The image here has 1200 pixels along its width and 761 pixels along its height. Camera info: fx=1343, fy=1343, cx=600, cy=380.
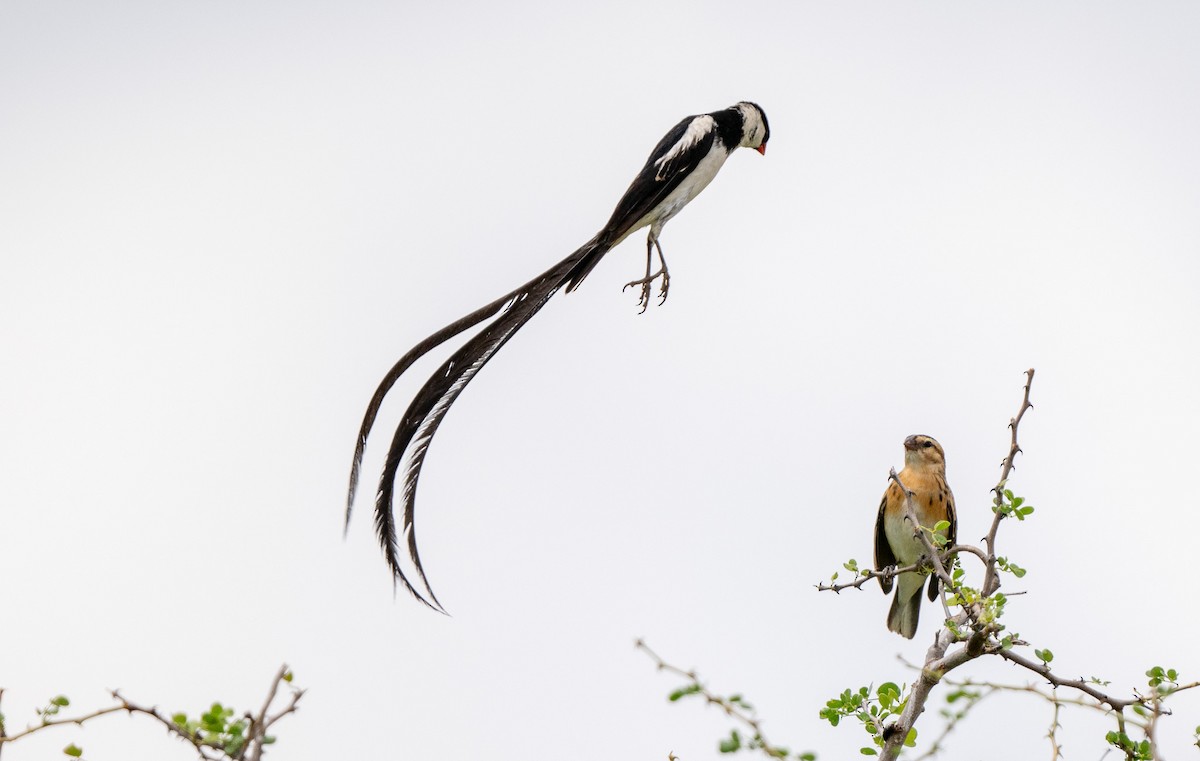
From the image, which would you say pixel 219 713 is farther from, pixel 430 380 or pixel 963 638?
pixel 963 638

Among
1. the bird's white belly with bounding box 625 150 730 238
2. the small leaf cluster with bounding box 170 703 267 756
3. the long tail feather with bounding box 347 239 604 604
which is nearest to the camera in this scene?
the small leaf cluster with bounding box 170 703 267 756

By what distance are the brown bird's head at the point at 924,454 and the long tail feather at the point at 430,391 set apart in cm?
257

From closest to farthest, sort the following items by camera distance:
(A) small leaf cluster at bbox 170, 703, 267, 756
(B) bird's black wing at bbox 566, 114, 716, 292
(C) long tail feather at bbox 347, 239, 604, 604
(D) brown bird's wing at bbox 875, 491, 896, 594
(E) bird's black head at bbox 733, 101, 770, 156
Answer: (A) small leaf cluster at bbox 170, 703, 267, 756, (C) long tail feather at bbox 347, 239, 604, 604, (B) bird's black wing at bbox 566, 114, 716, 292, (E) bird's black head at bbox 733, 101, 770, 156, (D) brown bird's wing at bbox 875, 491, 896, 594

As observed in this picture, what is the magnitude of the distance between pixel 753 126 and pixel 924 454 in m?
1.80

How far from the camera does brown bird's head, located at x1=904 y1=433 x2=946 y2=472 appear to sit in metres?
5.60

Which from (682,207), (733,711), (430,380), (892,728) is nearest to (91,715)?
(733,711)

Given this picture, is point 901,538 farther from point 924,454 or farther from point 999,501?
point 999,501

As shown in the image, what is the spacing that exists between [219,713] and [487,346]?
133cm

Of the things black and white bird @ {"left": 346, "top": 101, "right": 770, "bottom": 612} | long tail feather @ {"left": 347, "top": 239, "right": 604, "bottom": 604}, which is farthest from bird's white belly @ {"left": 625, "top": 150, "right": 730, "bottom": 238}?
long tail feather @ {"left": 347, "top": 239, "right": 604, "bottom": 604}

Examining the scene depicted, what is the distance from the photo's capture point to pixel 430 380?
312 cm

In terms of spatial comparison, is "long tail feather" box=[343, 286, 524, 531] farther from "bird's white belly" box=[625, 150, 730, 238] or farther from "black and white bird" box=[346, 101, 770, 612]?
"bird's white belly" box=[625, 150, 730, 238]

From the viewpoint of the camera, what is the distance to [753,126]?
14.8ft

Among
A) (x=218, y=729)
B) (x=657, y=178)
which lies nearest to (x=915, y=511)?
(x=657, y=178)

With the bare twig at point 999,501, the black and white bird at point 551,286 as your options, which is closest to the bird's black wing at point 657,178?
the black and white bird at point 551,286
